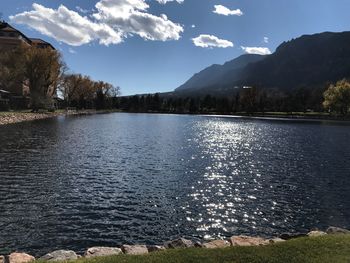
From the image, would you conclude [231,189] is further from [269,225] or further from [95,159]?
[95,159]

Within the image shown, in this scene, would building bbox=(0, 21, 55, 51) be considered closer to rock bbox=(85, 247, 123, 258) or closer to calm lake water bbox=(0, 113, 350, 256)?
calm lake water bbox=(0, 113, 350, 256)

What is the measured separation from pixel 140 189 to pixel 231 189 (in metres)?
6.93

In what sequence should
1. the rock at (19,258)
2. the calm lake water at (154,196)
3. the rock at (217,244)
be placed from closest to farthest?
the rock at (19,258), the rock at (217,244), the calm lake water at (154,196)

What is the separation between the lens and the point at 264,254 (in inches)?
465

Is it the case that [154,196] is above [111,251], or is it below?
below

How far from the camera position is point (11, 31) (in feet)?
516

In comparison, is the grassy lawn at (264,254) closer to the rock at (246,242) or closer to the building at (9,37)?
the rock at (246,242)

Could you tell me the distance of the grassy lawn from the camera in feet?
37.2

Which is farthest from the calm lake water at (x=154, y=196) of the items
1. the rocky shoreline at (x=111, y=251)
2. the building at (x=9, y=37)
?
the building at (x=9, y=37)

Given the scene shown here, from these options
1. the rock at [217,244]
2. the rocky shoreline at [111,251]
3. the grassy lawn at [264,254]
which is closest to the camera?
the grassy lawn at [264,254]

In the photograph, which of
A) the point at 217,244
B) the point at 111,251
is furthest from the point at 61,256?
the point at 217,244

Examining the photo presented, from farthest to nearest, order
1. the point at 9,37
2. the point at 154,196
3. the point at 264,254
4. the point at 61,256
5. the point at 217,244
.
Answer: the point at 9,37, the point at 154,196, the point at 217,244, the point at 61,256, the point at 264,254

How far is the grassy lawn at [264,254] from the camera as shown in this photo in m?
11.4

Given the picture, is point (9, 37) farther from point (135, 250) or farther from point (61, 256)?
point (135, 250)
